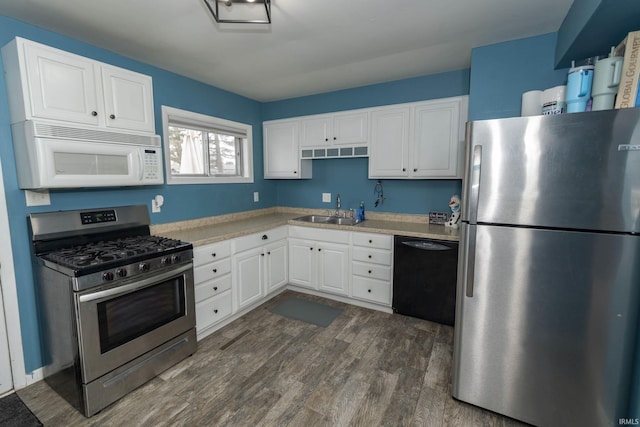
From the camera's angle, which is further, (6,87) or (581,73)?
(6,87)

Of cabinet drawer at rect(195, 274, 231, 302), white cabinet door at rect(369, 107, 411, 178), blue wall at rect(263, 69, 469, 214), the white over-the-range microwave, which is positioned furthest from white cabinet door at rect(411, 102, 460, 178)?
the white over-the-range microwave

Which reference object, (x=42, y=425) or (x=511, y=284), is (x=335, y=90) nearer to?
(x=511, y=284)

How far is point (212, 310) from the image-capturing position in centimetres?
256

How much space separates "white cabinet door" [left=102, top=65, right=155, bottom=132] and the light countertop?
95cm

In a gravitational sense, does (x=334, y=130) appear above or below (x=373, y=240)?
above

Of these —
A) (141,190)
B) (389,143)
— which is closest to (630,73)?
(389,143)

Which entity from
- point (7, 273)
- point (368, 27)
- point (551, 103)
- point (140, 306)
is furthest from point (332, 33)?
point (7, 273)

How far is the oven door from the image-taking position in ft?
5.46

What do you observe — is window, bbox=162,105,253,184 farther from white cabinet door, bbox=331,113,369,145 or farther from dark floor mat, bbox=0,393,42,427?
dark floor mat, bbox=0,393,42,427

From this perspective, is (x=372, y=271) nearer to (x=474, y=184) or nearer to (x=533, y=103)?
(x=474, y=184)

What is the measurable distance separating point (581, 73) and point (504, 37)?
80 centimetres

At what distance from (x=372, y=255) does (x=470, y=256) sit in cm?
136

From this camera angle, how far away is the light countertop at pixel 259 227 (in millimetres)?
2627

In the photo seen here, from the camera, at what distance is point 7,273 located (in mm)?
1855
